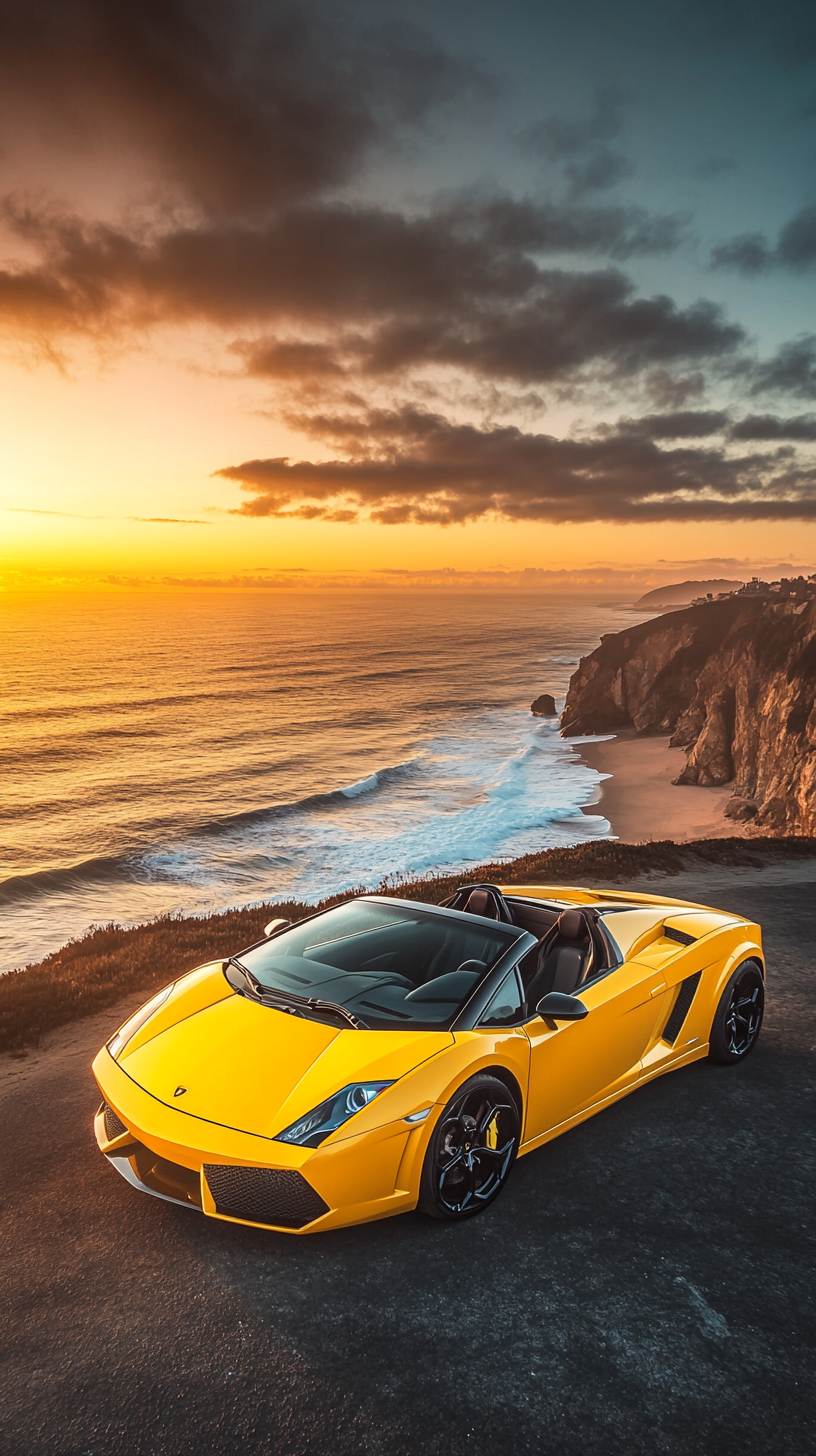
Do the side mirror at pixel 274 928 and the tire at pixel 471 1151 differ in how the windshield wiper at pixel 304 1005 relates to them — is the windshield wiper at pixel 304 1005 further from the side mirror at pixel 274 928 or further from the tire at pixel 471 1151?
the side mirror at pixel 274 928

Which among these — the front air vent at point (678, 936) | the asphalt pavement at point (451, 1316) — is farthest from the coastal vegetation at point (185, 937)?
the front air vent at point (678, 936)

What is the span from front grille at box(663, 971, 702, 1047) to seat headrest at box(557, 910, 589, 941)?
2.80 feet

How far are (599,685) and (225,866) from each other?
31680 millimetres

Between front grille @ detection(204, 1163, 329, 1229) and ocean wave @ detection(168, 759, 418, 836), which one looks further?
ocean wave @ detection(168, 759, 418, 836)

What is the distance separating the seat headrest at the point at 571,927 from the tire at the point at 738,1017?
1.32 m

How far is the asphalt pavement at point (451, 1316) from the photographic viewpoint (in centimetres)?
277

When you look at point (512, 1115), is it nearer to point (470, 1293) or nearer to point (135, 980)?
point (470, 1293)

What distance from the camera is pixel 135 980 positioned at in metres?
8.91

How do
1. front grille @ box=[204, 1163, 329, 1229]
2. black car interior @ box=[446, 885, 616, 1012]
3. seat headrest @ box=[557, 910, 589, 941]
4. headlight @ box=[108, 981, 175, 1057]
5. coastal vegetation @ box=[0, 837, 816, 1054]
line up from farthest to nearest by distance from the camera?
coastal vegetation @ box=[0, 837, 816, 1054] → seat headrest @ box=[557, 910, 589, 941] → black car interior @ box=[446, 885, 616, 1012] → headlight @ box=[108, 981, 175, 1057] → front grille @ box=[204, 1163, 329, 1229]

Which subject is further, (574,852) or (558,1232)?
(574,852)

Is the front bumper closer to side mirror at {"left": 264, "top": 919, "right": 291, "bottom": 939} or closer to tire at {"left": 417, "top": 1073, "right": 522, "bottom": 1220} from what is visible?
tire at {"left": 417, "top": 1073, "right": 522, "bottom": 1220}

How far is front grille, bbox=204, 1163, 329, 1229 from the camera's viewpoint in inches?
135

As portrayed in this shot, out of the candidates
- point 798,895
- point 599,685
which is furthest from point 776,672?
point 798,895

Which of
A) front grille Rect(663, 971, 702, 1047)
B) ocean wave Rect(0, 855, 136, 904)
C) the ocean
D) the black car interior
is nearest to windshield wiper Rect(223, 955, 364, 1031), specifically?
the black car interior
